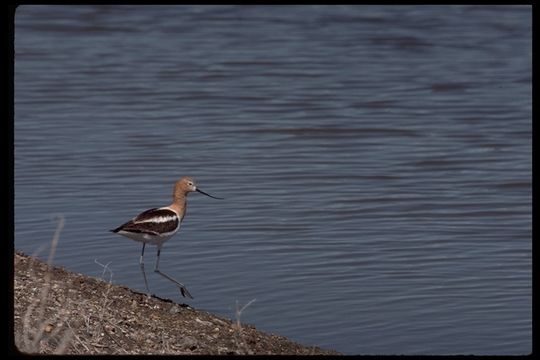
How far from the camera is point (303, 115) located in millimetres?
14508

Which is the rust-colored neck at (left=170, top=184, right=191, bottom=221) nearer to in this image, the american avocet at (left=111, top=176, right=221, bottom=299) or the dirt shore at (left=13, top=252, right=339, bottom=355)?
the american avocet at (left=111, top=176, right=221, bottom=299)

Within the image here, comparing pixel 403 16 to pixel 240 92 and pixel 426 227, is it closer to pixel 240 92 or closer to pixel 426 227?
pixel 240 92

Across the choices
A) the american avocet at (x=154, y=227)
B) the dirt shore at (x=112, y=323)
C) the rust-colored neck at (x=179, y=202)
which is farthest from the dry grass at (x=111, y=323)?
the rust-colored neck at (x=179, y=202)

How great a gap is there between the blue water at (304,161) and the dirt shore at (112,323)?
42cm

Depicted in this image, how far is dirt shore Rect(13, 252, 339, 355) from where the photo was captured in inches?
248

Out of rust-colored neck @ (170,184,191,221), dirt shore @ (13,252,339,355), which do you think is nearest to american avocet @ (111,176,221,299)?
rust-colored neck @ (170,184,191,221)

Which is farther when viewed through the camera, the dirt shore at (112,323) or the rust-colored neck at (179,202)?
the rust-colored neck at (179,202)

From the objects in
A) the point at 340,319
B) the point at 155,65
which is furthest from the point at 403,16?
the point at 340,319

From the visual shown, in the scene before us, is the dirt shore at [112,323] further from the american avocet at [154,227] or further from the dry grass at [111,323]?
the american avocet at [154,227]

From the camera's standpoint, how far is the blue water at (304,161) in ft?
27.0

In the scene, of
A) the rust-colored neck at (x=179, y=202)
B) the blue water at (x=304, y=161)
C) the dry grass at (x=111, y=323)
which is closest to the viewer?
the dry grass at (x=111, y=323)

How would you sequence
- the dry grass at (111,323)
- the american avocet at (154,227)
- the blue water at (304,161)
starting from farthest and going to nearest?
1. the blue water at (304,161)
2. the american avocet at (154,227)
3. the dry grass at (111,323)

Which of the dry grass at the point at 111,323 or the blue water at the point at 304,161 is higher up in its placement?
the dry grass at the point at 111,323

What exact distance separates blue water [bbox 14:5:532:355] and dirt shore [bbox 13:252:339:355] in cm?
42
